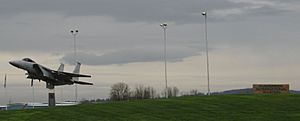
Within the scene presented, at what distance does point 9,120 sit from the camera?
34.8 meters

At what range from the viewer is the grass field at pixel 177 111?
37344 mm

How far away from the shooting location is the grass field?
123 feet

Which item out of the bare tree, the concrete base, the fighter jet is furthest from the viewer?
the bare tree

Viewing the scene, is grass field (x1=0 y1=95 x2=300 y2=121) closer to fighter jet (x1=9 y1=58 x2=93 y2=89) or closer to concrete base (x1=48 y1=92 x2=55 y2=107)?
concrete base (x1=48 y1=92 x2=55 y2=107)

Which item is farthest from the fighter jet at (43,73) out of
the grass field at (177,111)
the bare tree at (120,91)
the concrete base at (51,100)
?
the bare tree at (120,91)

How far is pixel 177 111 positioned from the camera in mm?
42156

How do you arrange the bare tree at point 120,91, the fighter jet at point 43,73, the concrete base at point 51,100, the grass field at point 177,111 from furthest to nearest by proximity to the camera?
the bare tree at point 120,91 → the fighter jet at point 43,73 → the concrete base at point 51,100 → the grass field at point 177,111

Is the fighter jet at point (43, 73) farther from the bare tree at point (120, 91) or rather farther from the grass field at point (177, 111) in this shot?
the bare tree at point (120, 91)

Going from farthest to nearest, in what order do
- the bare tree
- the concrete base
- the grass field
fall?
1. the bare tree
2. the concrete base
3. the grass field

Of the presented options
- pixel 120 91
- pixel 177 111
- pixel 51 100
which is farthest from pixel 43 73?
pixel 120 91

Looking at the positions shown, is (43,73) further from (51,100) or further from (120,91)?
(120,91)

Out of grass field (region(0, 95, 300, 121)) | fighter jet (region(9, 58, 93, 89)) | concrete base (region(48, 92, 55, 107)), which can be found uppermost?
fighter jet (region(9, 58, 93, 89))

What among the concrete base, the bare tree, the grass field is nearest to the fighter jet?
the concrete base

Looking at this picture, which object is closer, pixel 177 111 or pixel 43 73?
pixel 177 111
